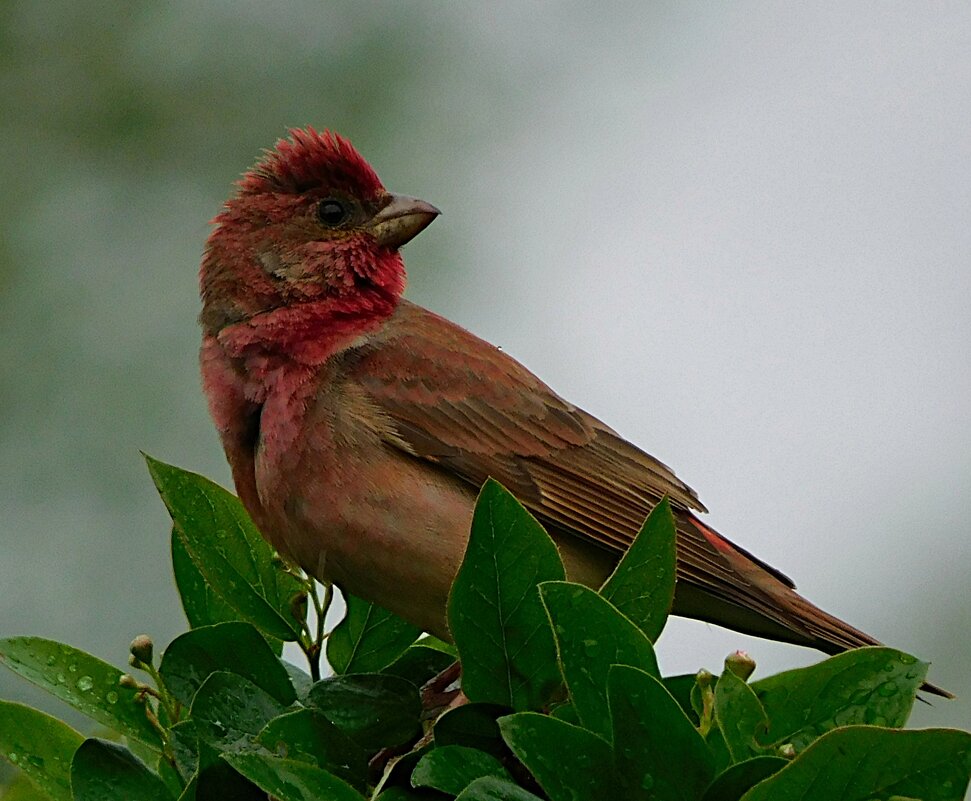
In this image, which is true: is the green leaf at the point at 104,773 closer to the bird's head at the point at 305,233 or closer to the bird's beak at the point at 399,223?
the bird's head at the point at 305,233

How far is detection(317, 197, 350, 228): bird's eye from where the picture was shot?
489 centimetres

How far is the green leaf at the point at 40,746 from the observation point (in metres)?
2.75

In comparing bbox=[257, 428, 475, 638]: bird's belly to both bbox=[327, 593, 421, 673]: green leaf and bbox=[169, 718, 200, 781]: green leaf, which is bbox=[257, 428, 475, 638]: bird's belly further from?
bbox=[169, 718, 200, 781]: green leaf

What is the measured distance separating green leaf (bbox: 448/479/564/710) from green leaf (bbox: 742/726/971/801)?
1.73 ft

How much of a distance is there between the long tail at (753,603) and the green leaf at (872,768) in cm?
183

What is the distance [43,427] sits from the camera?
30.4 ft

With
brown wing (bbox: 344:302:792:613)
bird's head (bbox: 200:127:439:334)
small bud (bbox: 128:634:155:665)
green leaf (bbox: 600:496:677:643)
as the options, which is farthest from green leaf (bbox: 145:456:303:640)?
bird's head (bbox: 200:127:439:334)

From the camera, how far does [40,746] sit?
2777mm

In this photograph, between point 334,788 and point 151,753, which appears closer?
point 334,788

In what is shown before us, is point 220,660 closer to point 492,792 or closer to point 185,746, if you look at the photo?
point 185,746

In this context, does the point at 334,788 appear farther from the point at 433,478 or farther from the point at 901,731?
the point at 433,478

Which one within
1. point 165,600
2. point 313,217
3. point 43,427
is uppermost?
point 313,217

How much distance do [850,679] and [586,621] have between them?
1.63 ft

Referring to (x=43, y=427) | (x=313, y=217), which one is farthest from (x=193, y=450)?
(x=313, y=217)
